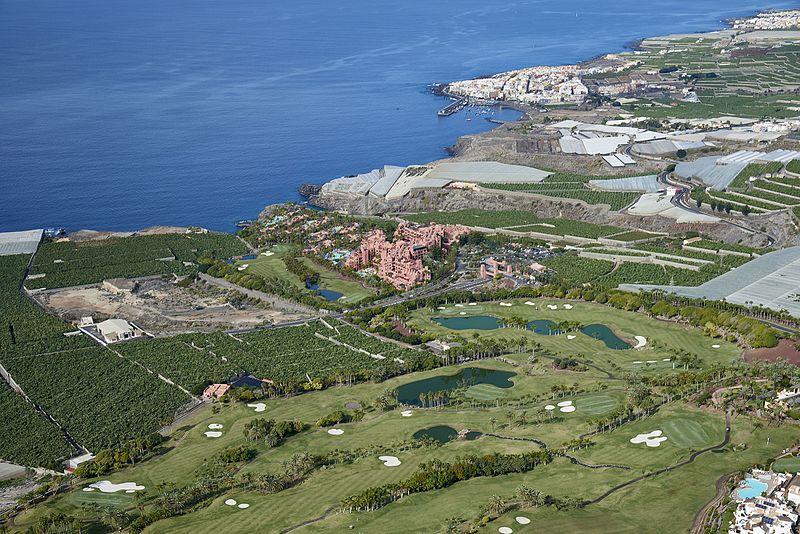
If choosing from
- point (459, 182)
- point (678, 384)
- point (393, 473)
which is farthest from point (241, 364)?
point (459, 182)

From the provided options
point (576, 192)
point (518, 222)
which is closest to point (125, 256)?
point (518, 222)

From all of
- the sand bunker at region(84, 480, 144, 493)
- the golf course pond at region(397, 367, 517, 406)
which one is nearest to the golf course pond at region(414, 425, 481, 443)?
the golf course pond at region(397, 367, 517, 406)

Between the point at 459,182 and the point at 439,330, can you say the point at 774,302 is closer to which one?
the point at 439,330

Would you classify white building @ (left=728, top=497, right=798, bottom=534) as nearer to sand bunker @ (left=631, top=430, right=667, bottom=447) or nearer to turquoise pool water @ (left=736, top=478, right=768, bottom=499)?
turquoise pool water @ (left=736, top=478, right=768, bottom=499)

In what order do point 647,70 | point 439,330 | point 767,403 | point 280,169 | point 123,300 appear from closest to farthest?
point 767,403 → point 439,330 → point 123,300 → point 280,169 → point 647,70

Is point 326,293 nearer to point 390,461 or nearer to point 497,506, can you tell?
point 390,461

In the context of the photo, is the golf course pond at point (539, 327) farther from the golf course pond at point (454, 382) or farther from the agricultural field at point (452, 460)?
the golf course pond at point (454, 382)

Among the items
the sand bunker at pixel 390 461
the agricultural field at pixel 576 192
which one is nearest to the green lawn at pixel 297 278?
the sand bunker at pixel 390 461
